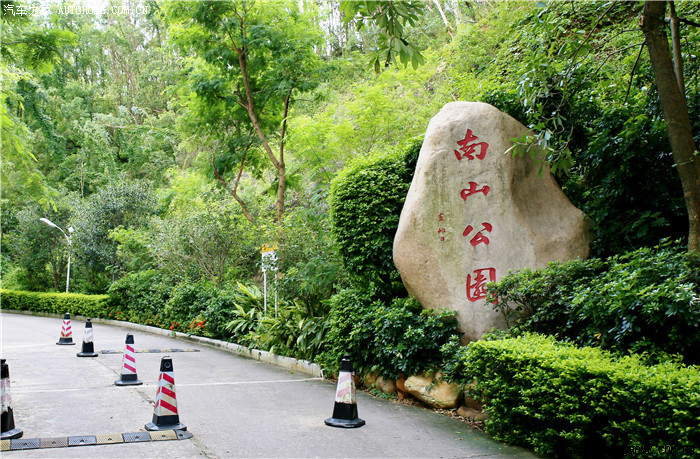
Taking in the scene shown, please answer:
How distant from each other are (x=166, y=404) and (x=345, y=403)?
194 cm

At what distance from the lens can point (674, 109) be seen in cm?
624

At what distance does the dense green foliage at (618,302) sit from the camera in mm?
5062

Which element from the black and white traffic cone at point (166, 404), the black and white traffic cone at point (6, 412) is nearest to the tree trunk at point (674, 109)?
the black and white traffic cone at point (166, 404)

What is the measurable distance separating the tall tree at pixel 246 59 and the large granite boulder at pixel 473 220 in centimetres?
781

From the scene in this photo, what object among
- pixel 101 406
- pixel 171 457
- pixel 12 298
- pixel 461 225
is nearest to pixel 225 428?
pixel 171 457

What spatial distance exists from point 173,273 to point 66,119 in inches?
847

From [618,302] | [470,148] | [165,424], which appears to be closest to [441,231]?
[470,148]

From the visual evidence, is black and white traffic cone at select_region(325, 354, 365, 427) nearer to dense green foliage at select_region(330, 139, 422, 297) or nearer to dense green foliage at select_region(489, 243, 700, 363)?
dense green foliage at select_region(489, 243, 700, 363)

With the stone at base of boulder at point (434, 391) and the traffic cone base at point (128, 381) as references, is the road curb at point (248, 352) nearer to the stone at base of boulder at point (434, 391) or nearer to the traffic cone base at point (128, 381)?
the stone at base of boulder at point (434, 391)

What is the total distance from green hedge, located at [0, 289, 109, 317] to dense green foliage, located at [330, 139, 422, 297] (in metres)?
16.3

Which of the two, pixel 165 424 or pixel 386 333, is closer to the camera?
pixel 165 424

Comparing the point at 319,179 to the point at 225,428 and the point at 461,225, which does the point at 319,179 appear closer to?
the point at 461,225

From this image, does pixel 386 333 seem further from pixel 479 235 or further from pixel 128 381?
pixel 128 381

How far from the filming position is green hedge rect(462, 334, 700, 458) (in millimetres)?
4098
